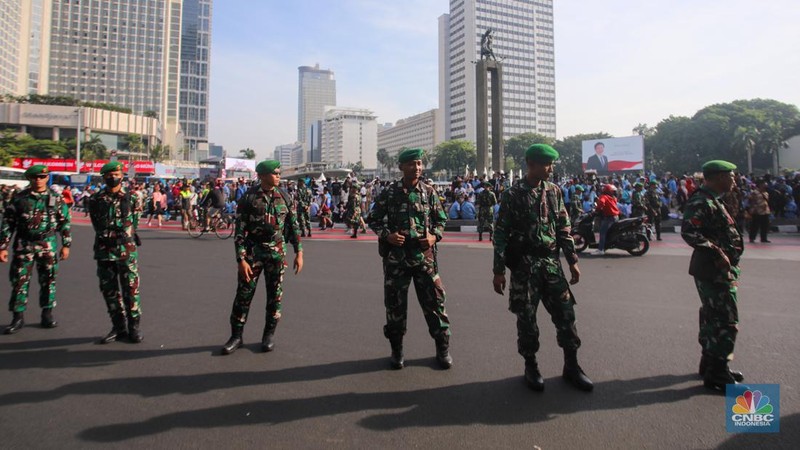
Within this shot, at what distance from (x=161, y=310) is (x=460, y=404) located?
4215 millimetres

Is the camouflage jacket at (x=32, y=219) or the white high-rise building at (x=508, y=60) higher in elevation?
→ the white high-rise building at (x=508, y=60)

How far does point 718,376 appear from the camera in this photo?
332cm

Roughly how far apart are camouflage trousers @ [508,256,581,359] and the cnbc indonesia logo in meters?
1.02

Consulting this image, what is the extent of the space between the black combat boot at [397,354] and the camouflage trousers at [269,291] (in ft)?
3.96

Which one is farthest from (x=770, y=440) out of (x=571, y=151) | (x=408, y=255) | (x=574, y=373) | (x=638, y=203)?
(x=571, y=151)

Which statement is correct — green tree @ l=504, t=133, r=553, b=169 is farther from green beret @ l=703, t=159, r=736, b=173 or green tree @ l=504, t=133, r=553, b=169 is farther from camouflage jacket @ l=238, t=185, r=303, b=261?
camouflage jacket @ l=238, t=185, r=303, b=261

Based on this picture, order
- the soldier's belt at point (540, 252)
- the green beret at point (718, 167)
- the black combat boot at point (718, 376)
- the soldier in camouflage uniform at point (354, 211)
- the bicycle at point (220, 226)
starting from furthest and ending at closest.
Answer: the soldier in camouflage uniform at point (354, 211)
the bicycle at point (220, 226)
the green beret at point (718, 167)
the soldier's belt at point (540, 252)
the black combat boot at point (718, 376)

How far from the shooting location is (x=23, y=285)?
4.80 metres

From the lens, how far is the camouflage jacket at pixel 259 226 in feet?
13.8

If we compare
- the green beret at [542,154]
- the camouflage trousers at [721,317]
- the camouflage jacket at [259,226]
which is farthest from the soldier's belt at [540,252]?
the camouflage jacket at [259,226]

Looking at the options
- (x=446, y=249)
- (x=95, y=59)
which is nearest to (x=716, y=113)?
(x=446, y=249)

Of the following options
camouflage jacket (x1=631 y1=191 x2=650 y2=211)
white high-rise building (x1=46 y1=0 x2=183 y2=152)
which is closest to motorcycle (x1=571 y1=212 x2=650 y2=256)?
camouflage jacket (x1=631 y1=191 x2=650 y2=211)

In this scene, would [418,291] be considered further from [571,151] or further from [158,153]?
[158,153]

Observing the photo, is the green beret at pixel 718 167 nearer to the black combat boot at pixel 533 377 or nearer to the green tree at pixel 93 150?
the black combat boot at pixel 533 377
